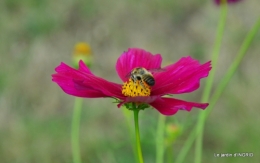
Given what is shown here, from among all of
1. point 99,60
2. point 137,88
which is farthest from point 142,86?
point 99,60

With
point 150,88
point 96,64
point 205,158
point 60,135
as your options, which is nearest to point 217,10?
point 96,64

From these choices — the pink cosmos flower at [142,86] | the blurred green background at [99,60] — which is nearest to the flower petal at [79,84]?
the pink cosmos flower at [142,86]

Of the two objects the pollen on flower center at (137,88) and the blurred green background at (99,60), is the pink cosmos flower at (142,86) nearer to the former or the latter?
the pollen on flower center at (137,88)

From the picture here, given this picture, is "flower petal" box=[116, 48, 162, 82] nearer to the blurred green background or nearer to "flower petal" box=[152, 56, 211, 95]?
"flower petal" box=[152, 56, 211, 95]

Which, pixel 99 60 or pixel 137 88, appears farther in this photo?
pixel 99 60

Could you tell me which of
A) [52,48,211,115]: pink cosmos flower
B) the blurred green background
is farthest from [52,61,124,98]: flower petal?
the blurred green background

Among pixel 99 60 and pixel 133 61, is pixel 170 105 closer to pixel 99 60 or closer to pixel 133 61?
pixel 133 61
